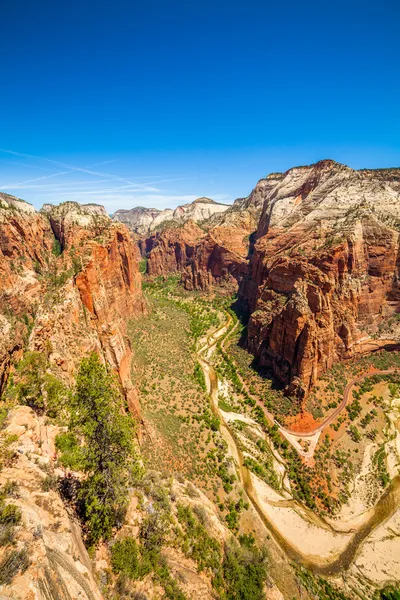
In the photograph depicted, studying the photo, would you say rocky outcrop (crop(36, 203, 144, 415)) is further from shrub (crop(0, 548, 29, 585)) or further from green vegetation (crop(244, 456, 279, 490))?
shrub (crop(0, 548, 29, 585))

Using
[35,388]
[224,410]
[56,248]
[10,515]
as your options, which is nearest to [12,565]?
[10,515]

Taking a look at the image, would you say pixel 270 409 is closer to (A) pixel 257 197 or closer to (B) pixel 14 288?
(B) pixel 14 288

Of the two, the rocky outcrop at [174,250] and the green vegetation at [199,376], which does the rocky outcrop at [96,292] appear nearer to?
the green vegetation at [199,376]

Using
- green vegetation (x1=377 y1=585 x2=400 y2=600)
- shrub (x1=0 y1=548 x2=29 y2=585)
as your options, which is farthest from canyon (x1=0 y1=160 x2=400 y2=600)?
green vegetation (x1=377 y1=585 x2=400 y2=600)

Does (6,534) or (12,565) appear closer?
(12,565)

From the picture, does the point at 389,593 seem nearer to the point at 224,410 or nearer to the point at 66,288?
Result: the point at 224,410

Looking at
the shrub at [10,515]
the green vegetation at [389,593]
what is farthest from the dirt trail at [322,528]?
the shrub at [10,515]

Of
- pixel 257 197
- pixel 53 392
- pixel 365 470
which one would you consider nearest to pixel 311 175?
pixel 257 197
